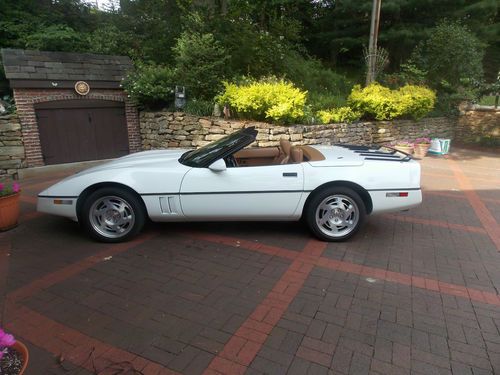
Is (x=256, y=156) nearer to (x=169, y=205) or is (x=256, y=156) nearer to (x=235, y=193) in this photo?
(x=235, y=193)

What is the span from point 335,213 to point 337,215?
34mm

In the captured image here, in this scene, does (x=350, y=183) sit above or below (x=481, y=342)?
above

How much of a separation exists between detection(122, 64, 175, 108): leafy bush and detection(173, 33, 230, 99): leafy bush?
0.35m

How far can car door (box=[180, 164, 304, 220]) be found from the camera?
381 centimetres

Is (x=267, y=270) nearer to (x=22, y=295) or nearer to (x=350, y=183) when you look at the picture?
(x=350, y=183)

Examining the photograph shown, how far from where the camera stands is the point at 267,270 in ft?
11.2

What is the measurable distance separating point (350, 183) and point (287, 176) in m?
0.72

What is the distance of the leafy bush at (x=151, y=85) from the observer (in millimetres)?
8688

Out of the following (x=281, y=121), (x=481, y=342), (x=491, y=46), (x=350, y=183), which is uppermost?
(x=491, y=46)

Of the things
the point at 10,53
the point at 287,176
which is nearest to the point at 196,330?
the point at 287,176

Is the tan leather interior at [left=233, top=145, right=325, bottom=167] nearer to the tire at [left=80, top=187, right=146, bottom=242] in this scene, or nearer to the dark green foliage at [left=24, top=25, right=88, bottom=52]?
the tire at [left=80, top=187, right=146, bottom=242]

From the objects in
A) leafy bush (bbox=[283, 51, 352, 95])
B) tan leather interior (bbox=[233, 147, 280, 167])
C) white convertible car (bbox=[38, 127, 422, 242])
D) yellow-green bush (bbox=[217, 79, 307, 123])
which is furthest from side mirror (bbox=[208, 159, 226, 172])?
leafy bush (bbox=[283, 51, 352, 95])

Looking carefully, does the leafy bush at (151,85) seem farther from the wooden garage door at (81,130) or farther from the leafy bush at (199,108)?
the leafy bush at (199,108)

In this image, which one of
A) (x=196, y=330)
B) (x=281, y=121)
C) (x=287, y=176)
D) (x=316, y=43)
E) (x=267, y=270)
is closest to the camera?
(x=196, y=330)
